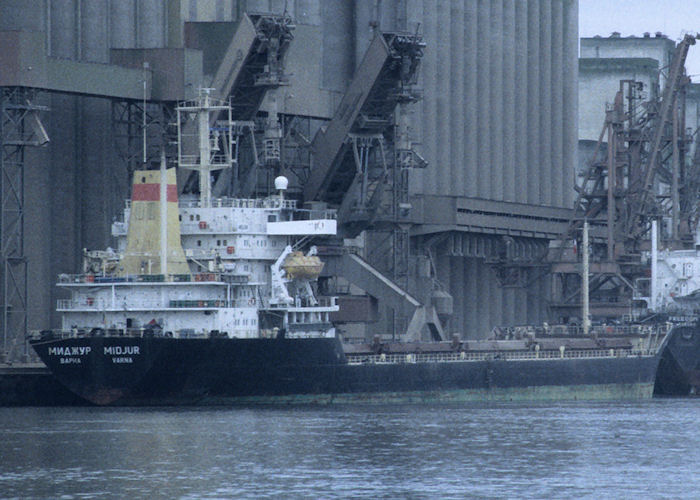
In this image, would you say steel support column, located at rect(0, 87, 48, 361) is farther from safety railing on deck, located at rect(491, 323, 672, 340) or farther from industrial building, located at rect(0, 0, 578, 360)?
safety railing on deck, located at rect(491, 323, 672, 340)

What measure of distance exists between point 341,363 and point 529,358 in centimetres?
1047

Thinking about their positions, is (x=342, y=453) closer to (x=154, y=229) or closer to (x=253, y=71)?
(x=154, y=229)

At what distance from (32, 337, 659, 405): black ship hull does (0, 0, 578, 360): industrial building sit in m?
6.79

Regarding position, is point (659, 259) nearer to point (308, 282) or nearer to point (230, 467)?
point (308, 282)

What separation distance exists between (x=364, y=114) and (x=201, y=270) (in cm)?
1747

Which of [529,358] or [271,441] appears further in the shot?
[529,358]

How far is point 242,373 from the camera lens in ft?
209

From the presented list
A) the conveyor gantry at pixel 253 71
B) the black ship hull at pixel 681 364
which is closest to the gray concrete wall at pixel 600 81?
the black ship hull at pixel 681 364

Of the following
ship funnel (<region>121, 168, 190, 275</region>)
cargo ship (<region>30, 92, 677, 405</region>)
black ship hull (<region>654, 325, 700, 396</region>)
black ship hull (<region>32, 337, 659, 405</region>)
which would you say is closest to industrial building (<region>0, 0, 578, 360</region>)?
ship funnel (<region>121, 168, 190, 275</region>)

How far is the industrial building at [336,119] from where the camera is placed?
71438 mm

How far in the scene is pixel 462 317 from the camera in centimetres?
10281

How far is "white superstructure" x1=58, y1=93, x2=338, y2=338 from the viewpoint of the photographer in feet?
209

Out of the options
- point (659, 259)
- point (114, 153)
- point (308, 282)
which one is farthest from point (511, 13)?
point (308, 282)

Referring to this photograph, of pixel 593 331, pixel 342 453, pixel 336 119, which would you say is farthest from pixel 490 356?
pixel 342 453
